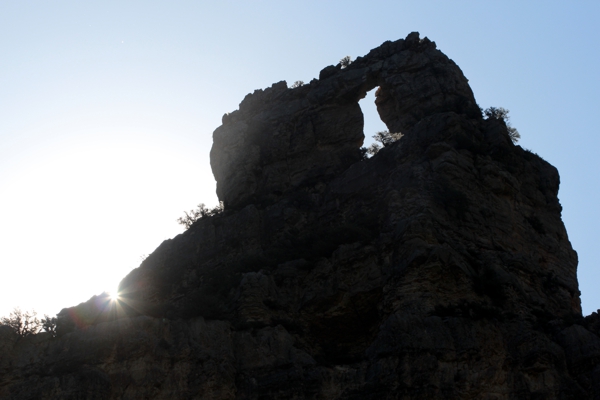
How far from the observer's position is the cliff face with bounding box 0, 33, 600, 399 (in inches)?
864

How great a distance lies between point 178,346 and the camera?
929 inches

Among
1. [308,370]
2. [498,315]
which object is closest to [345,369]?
[308,370]

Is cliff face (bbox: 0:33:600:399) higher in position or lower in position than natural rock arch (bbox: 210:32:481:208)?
lower

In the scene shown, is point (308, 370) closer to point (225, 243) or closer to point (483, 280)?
point (483, 280)

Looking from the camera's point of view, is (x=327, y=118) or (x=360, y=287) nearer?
(x=360, y=287)

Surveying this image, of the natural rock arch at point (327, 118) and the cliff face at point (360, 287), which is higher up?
the natural rock arch at point (327, 118)

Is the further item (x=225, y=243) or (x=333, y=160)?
(x=333, y=160)

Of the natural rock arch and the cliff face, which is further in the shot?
the natural rock arch

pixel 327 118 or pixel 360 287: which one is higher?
pixel 327 118

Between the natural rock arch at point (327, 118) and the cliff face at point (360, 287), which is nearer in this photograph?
the cliff face at point (360, 287)

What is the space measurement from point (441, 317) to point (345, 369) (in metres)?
3.39

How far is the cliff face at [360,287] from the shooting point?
72.0ft

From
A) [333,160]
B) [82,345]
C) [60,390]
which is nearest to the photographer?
[60,390]

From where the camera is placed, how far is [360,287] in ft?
84.3
